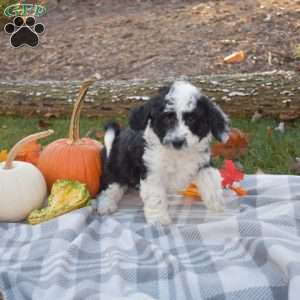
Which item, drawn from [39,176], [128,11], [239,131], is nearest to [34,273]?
[39,176]

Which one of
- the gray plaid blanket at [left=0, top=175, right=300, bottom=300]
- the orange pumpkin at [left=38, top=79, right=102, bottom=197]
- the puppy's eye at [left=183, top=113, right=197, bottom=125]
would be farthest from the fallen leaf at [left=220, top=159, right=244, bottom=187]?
the orange pumpkin at [left=38, top=79, right=102, bottom=197]

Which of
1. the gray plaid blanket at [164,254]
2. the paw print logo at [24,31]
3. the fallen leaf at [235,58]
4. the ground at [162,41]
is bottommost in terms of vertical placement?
the gray plaid blanket at [164,254]

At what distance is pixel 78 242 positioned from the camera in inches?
133

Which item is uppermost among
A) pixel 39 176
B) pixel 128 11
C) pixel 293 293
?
pixel 128 11

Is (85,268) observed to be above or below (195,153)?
below

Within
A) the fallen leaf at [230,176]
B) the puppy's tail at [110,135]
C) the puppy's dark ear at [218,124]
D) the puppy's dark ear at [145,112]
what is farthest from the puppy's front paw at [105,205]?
the puppy's dark ear at [218,124]

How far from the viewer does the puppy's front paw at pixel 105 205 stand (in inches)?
153

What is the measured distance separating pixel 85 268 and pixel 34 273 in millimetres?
262

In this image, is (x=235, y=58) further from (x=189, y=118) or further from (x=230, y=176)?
(x=189, y=118)

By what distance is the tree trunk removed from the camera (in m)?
5.77

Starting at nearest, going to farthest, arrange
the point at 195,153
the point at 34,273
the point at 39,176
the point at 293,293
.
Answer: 1. the point at 293,293
2. the point at 34,273
3. the point at 195,153
4. the point at 39,176

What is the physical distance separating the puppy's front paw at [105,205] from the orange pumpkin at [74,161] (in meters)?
0.19

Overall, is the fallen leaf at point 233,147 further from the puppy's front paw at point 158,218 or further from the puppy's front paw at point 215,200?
the puppy's front paw at point 158,218

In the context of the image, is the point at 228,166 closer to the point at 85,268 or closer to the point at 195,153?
the point at 195,153
